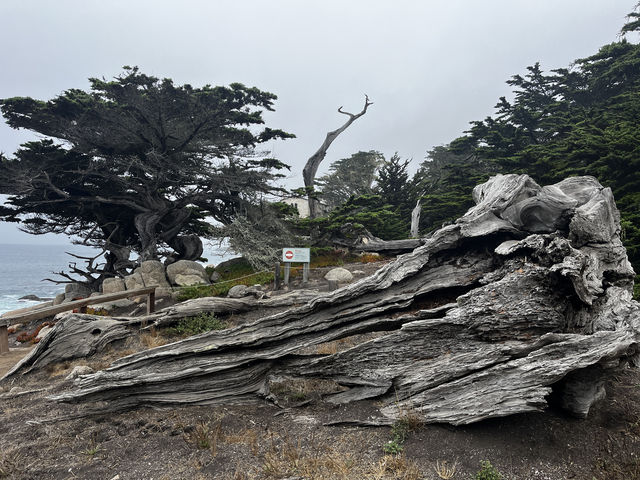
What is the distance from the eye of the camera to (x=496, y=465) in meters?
3.90

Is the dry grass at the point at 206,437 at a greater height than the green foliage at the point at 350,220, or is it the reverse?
the green foliage at the point at 350,220

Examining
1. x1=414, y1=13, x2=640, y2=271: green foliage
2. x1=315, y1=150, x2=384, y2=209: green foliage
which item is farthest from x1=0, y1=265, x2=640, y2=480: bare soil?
x1=315, y1=150, x2=384, y2=209: green foliage

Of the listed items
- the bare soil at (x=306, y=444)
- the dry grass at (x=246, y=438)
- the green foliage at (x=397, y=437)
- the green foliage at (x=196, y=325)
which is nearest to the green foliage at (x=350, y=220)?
the green foliage at (x=196, y=325)

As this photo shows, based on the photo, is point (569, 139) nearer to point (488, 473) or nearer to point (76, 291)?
point (488, 473)

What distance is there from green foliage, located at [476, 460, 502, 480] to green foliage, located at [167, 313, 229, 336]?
7617 mm

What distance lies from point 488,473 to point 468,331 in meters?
1.92

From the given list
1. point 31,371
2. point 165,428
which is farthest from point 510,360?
point 31,371

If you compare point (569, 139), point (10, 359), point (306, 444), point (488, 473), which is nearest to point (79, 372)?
point (10, 359)

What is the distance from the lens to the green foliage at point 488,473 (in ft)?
11.8

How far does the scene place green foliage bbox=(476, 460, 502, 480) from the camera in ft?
11.8

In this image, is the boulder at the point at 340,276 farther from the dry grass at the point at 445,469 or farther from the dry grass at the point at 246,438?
the dry grass at the point at 445,469

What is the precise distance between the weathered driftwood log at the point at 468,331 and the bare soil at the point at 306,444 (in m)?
0.33

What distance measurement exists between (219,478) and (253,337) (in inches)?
89.1

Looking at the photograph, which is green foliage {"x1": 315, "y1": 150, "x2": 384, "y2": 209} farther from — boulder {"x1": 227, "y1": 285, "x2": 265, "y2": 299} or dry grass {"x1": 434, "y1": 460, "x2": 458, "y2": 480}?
dry grass {"x1": 434, "y1": 460, "x2": 458, "y2": 480}
